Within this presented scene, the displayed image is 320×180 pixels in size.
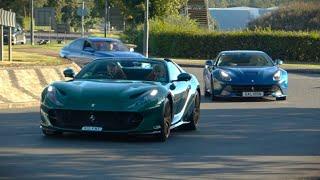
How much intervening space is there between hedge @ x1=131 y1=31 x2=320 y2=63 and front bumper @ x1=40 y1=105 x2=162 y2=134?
37201mm

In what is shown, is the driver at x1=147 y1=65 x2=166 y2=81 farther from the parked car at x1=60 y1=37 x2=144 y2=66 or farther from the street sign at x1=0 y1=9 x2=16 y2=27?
the parked car at x1=60 y1=37 x2=144 y2=66

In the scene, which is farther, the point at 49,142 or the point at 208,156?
the point at 49,142

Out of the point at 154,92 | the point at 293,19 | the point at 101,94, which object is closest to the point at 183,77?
the point at 154,92

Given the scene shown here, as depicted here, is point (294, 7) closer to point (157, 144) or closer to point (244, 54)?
point (244, 54)

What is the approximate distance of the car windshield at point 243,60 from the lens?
21359 millimetres

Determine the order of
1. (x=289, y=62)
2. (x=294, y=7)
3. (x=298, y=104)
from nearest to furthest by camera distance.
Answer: (x=298, y=104), (x=289, y=62), (x=294, y=7)

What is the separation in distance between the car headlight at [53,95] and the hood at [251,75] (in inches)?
352

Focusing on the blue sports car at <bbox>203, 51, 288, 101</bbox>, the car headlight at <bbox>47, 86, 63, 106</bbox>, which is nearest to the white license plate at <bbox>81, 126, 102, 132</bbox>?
the car headlight at <bbox>47, 86, 63, 106</bbox>

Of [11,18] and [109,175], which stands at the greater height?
[11,18]

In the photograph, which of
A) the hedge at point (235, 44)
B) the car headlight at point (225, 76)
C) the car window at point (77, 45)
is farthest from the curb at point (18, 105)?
the hedge at point (235, 44)

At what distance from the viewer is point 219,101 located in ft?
66.5

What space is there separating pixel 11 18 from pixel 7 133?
14.5 metres

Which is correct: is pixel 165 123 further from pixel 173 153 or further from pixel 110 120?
pixel 173 153

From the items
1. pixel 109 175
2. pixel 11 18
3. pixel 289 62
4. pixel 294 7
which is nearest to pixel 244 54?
pixel 11 18
